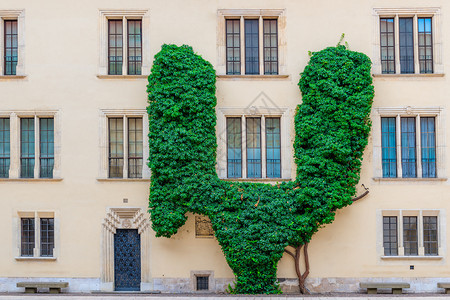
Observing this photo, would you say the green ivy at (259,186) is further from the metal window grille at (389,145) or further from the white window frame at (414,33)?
the metal window grille at (389,145)

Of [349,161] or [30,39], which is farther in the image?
[30,39]

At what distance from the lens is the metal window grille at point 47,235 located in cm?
2202

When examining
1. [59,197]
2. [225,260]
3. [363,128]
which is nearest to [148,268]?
[225,260]

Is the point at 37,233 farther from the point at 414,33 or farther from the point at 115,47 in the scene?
the point at 414,33

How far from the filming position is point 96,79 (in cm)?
2195

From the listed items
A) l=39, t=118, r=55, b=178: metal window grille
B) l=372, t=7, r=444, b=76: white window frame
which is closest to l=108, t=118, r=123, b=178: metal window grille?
l=39, t=118, r=55, b=178: metal window grille

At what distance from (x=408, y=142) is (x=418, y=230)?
322 centimetres

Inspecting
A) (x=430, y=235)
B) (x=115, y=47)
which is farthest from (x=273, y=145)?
(x=115, y=47)

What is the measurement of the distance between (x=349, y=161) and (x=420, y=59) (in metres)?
4.89

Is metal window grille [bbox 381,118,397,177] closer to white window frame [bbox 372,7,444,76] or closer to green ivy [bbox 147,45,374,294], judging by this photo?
green ivy [bbox 147,45,374,294]

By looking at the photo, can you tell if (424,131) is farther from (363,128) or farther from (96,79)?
(96,79)

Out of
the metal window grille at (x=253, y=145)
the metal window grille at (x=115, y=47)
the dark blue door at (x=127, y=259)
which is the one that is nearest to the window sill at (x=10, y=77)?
the metal window grille at (x=115, y=47)

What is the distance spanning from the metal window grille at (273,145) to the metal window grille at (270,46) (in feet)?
6.22

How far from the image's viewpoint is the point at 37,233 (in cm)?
2183
